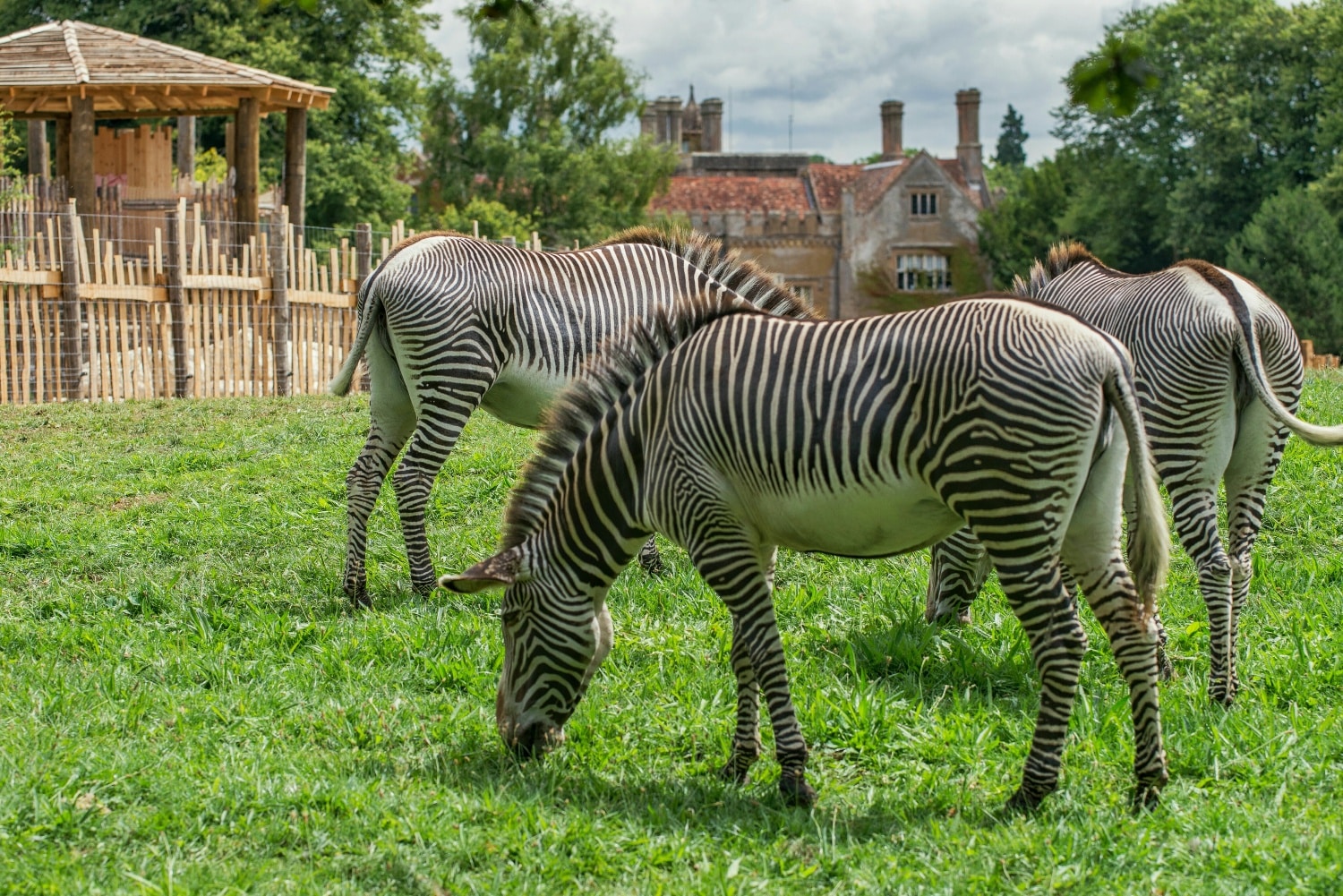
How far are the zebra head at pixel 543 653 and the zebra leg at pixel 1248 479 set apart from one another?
3117 mm

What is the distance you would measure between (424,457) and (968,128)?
5957cm

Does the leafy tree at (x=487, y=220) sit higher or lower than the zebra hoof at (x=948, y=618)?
higher

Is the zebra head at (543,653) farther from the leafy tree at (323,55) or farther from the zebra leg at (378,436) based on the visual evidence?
the leafy tree at (323,55)

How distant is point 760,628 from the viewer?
15.0ft

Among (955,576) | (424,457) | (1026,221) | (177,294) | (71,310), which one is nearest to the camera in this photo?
(955,576)

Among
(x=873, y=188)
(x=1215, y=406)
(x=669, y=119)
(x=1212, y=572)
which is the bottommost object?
(x=1212, y=572)

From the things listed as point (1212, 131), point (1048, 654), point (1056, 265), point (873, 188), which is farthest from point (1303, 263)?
point (1048, 654)

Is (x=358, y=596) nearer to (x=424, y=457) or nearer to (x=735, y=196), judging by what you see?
(x=424, y=457)

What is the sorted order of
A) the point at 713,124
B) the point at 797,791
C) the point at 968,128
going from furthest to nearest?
the point at 713,124, the point at 968,128, the point at 797,791

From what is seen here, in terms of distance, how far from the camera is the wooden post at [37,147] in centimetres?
2494

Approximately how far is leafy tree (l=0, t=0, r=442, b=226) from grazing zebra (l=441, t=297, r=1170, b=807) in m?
28.3

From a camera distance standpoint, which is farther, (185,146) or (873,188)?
(873,188)

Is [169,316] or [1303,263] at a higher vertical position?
[1303,263]

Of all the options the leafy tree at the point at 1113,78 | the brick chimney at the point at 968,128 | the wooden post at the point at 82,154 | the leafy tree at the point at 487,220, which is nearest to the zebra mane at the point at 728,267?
the leafy tree at the point at 1113,78
